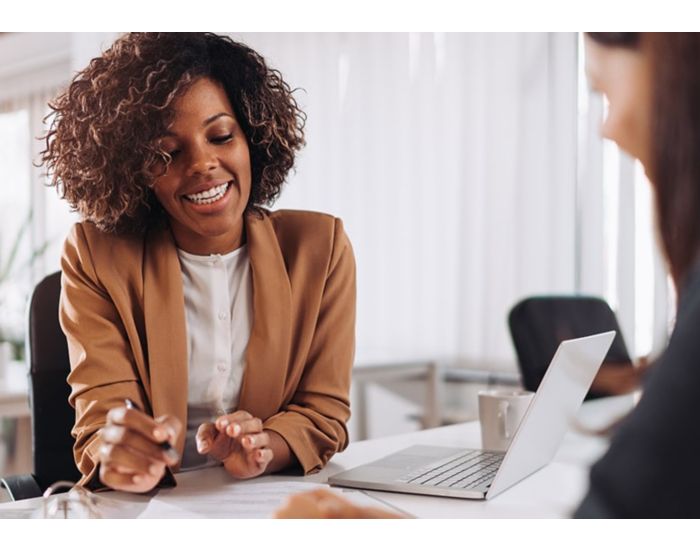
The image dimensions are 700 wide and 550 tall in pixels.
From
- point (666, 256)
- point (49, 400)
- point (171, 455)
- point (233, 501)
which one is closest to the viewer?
point (666, 256)

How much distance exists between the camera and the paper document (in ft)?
2.56

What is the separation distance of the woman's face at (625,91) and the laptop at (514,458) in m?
0.25

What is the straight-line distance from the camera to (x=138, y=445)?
69 cm

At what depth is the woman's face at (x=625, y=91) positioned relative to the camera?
0.59 meters

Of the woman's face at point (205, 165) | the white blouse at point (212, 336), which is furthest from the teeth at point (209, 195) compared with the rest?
the white blouse at point (212, 336)

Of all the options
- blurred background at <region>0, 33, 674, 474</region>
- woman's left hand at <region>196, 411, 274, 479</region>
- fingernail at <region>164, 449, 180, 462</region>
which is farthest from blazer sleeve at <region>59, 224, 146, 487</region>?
blurred background at <region>0, 33, 674, 474</region>

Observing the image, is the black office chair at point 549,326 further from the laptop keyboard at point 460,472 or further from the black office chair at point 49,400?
the black office chair at point 49,400

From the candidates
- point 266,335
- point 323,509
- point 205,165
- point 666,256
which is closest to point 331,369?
point 266,335

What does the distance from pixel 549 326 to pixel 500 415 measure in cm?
63

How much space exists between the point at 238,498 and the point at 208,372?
211 mm

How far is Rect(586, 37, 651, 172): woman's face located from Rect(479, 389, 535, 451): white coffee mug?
1.65 feet

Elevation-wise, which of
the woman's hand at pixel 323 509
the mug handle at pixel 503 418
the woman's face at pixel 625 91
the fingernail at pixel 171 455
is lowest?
the mug handle at pixel 503 418

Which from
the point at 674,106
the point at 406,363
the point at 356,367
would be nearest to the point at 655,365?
the point at 674,106

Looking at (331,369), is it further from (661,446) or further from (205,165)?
(661,446)
